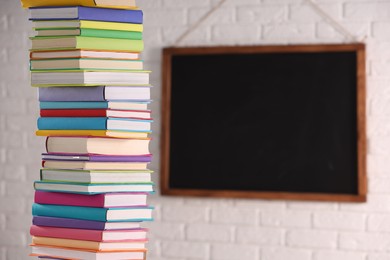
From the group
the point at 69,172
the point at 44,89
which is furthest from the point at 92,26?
the point at 69,172

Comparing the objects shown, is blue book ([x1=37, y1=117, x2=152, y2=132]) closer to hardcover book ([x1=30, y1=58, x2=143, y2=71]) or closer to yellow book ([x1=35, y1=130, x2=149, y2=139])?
yellow book ([x1=35, y1=130, x2=149, y2=139])

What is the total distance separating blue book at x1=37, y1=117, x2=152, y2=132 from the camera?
147 centimetres

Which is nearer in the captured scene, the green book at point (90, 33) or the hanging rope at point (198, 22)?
the green book at point (90, 33)

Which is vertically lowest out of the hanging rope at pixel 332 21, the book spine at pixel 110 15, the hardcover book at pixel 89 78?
the hardcover book at pixel 89 78

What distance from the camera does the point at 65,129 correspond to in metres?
1.50

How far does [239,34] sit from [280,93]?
324 mm

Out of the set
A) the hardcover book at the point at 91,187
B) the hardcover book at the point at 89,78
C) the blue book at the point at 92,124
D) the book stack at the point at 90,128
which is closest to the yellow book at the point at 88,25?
the book stack at the point at 90,128

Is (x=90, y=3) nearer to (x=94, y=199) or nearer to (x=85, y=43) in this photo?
(x=85, y=43)

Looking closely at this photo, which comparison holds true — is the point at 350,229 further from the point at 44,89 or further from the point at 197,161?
the point at 44,89

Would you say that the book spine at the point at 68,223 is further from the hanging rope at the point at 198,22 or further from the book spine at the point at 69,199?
the hanging rope at the point at 198,22

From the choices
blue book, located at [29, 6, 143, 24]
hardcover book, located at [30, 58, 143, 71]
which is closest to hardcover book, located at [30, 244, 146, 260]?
hardcover book, located at [30, 58, 143, 71]

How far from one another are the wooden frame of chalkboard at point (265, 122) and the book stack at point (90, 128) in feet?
4.32

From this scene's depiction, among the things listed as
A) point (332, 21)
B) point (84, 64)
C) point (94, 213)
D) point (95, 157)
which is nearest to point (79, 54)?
point (84, 64)

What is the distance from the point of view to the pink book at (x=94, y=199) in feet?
4.83
